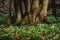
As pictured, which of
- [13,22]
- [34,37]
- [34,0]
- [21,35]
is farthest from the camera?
[13,22]

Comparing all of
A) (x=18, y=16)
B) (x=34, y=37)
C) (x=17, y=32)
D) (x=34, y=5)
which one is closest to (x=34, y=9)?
(x=34, y=5)

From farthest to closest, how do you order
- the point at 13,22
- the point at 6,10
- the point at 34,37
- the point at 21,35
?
the point at 6,10 → the point at 13,22 → the point at 21,35 → the point at 34,37

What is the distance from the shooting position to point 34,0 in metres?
15.6

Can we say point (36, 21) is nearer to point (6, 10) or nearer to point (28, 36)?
point (28, 36)

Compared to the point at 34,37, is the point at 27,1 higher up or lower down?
higher up

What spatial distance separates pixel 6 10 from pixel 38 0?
1965cm

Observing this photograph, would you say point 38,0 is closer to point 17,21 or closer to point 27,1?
point 27,1

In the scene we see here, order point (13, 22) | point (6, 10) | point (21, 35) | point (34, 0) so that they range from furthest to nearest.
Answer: point (6, 10), point (13, 22), point (34, 0), point (21, 35)

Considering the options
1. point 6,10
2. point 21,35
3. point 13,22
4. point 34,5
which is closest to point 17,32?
point 21,35

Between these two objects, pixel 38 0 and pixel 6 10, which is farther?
pixel 6 10

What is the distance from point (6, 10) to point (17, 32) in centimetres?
2310

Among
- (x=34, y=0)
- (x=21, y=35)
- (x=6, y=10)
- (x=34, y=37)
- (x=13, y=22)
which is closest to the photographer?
(x=34, y=37)

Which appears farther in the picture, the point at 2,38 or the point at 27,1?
the point at 27,1

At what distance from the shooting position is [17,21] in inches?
654
